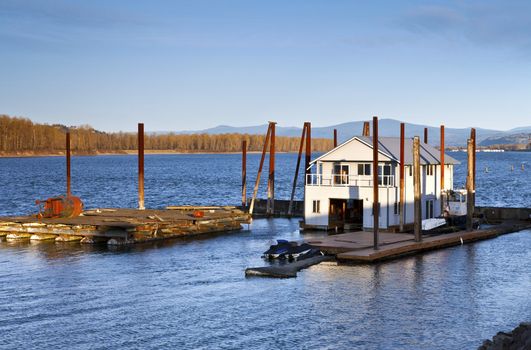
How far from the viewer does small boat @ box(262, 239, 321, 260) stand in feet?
130

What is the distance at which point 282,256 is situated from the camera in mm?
39875

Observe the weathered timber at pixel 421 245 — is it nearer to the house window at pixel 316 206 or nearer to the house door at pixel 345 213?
the house door at pixel 345 213

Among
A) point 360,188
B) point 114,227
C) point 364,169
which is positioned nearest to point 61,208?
point 114,227

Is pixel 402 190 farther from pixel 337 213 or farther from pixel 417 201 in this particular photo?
pixel 337 213

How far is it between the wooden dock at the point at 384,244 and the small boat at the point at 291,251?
1.07 m

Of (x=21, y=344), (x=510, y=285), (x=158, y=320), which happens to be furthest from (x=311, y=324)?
(x=510, y=285)

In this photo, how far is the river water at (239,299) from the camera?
24984mm

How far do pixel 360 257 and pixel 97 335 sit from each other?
17863mm

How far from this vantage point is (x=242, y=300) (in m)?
30.4

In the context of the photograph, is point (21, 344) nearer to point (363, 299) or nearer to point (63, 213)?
point (363, 299)

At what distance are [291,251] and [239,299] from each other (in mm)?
9514

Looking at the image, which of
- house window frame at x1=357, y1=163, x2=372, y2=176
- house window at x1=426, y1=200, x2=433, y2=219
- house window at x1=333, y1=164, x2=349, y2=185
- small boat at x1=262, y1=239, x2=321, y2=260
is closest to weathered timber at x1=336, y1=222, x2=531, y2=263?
small boat at x1=262, y1=239, x2=321, y2=260

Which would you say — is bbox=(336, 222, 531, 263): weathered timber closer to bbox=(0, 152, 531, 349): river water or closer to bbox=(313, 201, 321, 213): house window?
bbox=(0, 152, 531, 349): river water

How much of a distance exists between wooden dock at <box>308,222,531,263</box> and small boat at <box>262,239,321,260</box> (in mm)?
1075
